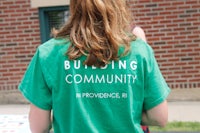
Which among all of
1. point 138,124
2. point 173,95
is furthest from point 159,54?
point 138,124

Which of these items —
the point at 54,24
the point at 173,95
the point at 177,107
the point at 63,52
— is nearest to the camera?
the point at 63,52

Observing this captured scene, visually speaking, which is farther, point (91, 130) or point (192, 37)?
point (192, 37)

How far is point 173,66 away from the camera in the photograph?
6875mm

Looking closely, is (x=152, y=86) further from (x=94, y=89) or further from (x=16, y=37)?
(x=16, y=37)

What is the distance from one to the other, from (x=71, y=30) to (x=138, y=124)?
1.62ft

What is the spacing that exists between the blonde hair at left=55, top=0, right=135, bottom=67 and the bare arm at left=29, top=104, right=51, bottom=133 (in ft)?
0.92

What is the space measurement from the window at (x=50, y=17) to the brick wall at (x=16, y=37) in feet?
0.32

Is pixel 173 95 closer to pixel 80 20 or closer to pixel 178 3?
pixel 178 3

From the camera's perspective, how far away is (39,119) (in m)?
1.57

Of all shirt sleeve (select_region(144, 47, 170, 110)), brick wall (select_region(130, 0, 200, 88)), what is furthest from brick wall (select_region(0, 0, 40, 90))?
shirt sleeve (select_region(144, 47, 170, 110))

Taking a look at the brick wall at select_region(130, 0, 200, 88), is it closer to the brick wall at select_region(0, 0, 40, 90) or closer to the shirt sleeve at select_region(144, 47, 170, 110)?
the brick wall at select_region(0, 0, 40, 90)

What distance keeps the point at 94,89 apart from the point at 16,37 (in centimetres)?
586

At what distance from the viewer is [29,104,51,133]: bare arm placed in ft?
5.13

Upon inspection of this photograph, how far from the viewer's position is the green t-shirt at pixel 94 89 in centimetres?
150
